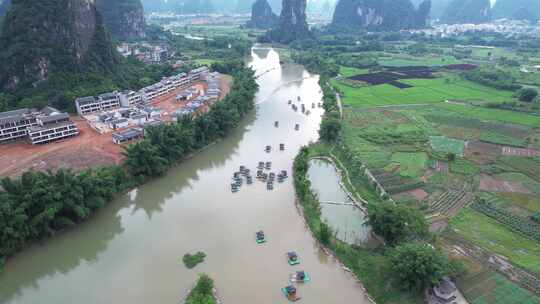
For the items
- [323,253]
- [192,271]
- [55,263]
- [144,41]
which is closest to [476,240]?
[323,253]

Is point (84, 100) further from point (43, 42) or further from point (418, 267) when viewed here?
point (418, 267)

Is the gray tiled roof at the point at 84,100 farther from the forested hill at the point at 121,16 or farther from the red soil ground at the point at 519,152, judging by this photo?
the forested hill at the point at 121,16

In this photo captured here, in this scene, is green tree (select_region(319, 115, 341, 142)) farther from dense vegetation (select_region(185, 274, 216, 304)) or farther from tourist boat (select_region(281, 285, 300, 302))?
dense vegetation (select_region(185, 274, 216, 304))

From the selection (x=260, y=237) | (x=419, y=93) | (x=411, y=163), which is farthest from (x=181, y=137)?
(x=419, y=93)

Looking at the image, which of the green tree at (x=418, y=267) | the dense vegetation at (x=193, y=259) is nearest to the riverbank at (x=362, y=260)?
the green tree at (x=418, y=267)

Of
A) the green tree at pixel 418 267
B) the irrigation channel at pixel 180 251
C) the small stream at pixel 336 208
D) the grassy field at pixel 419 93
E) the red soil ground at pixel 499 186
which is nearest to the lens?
the green tree at pixel 418 267

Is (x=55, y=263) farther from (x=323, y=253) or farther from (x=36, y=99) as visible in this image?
(x=36, y=99)
